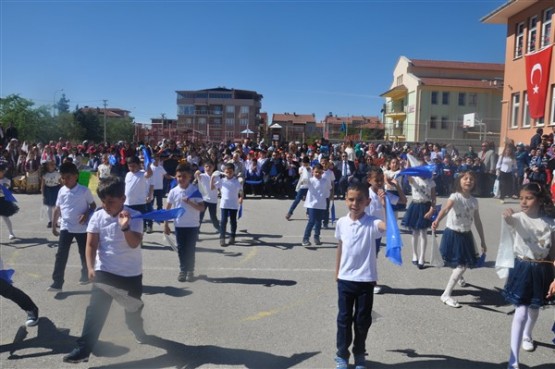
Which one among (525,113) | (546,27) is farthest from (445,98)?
(546,27)

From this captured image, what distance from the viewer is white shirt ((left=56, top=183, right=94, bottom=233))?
631 centimetres

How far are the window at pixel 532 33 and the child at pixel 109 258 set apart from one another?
24.7 m

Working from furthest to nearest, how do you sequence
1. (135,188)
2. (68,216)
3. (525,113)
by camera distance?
(525,113) → (135,188) → (68,216)

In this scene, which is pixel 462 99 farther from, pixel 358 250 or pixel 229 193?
pixel 358 250

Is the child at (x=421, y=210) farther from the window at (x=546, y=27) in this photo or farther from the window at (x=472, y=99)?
the window at (x=472, y=99)

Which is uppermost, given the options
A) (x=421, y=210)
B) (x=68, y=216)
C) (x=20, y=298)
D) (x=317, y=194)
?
(x=317, y=194)

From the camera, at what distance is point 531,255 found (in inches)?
175

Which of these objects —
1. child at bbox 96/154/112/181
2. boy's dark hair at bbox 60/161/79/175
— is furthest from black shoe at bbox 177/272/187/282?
child at bbox 96/154/112/181

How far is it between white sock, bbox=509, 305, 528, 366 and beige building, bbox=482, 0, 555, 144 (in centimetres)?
2001

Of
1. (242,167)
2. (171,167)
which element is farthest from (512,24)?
(171,167)

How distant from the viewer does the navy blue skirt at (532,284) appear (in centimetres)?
435

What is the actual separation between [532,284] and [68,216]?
5.63 meters

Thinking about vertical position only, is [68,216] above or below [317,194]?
below

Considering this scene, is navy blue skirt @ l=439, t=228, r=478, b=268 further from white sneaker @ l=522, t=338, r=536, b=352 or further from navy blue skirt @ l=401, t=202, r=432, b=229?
navy blue skirt @ l=401, t=202, r=432, b=229
